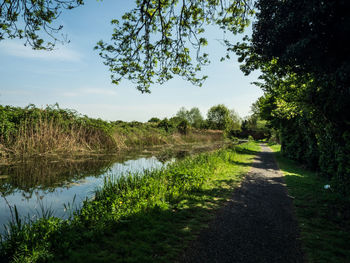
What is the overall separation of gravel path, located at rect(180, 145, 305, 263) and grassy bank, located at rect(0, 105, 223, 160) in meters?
12.6

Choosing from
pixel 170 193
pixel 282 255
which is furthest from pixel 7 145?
pixel 282 255

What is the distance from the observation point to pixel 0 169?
31.4 feet

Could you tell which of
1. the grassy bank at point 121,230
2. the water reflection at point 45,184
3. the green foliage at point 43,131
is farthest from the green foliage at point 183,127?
the grassy bank at point 121,230

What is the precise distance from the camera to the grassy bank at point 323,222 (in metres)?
3.54

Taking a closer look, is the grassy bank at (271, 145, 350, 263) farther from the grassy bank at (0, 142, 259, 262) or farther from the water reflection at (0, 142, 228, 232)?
the water reflection at (0, 142, 228, 232)

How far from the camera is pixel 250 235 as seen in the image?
4066 millimetres

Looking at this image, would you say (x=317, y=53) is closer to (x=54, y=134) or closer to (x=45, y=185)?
(x=45, y=185)

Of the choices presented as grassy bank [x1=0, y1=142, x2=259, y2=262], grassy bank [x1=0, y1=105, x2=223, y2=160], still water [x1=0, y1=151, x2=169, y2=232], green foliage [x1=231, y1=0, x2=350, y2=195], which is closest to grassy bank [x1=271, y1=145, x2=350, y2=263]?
green foliage [x1=231, y1=0, x2=350, y2=195]

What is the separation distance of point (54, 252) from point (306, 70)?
7.10m

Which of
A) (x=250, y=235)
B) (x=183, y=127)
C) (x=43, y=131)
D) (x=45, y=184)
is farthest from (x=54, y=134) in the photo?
(x=183, y=127)

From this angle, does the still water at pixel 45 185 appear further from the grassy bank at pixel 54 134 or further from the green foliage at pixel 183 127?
the green foliage at pixel 183 127

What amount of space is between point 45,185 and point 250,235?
7.65 metres

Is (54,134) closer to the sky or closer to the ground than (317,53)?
closer to the ground

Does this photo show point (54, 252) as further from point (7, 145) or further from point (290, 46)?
point (7, 145)
